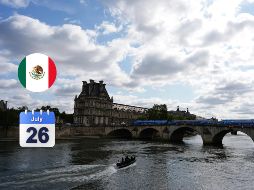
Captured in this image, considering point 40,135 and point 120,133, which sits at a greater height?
point 40,135

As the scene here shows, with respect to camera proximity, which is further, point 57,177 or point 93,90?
point 93,90

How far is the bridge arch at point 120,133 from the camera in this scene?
146m

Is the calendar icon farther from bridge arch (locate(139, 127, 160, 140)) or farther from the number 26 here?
bridge arch (locate(139, 127, 160, 140))

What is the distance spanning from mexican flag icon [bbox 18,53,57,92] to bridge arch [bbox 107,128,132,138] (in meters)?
140

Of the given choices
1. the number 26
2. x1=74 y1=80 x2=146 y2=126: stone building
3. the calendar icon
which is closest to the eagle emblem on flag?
the calendar icon

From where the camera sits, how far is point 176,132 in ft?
409

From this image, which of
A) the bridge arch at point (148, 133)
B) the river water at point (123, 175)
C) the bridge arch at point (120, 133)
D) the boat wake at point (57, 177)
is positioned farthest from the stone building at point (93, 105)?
the boat wake at point (57, 177)

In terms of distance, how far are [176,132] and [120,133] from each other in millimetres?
37725

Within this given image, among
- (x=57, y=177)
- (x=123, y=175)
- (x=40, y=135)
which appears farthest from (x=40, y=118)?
(x=123, y=175)

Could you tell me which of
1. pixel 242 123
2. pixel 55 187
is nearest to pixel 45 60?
pixel 55 187

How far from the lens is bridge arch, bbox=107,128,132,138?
146 metres

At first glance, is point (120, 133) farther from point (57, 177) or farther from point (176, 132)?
point (57, 177)

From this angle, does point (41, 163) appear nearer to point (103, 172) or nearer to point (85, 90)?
point (103, 172)

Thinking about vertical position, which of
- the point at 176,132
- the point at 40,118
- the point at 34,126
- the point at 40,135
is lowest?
the point at 176,132
